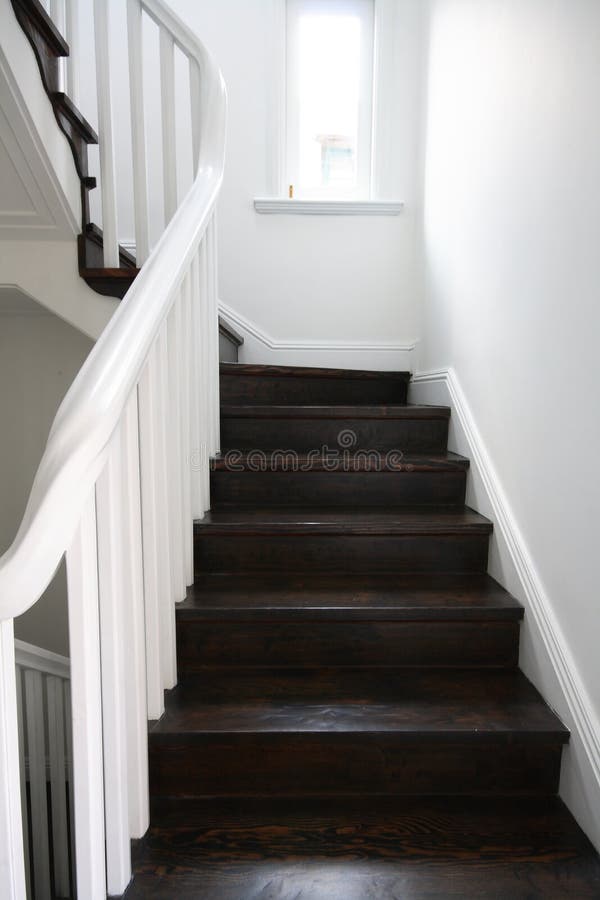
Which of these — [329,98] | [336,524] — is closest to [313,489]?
[336,524]

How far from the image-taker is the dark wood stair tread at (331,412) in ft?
6.13

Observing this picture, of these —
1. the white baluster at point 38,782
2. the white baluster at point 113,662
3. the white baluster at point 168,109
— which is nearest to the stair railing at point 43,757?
the white baluster at point 38,782

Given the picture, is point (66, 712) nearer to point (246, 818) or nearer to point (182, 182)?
point (246, 818)

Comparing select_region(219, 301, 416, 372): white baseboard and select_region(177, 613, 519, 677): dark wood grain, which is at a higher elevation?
select_region(219, 301, 416, 372): white baseboard

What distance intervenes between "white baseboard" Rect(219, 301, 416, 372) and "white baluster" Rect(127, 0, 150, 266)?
0.99 metres

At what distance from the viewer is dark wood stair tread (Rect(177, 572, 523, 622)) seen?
4.14 ft

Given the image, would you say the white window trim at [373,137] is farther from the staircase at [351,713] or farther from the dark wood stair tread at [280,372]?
the staircase at [351,713]

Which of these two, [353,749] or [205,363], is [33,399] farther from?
[353,749]

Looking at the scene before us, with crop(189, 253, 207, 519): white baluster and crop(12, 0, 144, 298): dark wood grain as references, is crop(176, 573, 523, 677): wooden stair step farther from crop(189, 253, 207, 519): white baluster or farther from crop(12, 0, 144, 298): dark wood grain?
crop(12, 0, 144, 298): dark wood grain

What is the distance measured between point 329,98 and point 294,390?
65.5 inches

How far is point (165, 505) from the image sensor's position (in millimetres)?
1087

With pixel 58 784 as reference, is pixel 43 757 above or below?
above

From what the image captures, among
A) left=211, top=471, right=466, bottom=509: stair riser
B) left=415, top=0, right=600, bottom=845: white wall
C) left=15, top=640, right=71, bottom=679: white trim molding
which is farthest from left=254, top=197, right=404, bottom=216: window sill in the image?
left=15, top=640, right=71, bottom=679: white trim molding

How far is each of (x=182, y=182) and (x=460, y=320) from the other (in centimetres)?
163
